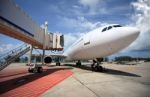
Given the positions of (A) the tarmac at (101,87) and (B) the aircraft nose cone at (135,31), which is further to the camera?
(B) the aircraft nose cone at (135,31)

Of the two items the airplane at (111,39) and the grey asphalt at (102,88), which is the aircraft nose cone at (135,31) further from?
the grey asphalt at (102,88)

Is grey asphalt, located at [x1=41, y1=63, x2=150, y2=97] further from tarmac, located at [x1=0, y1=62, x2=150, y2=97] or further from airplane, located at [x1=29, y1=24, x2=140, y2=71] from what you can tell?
airplane, located at [x1=29, y1=24, x2=140, y2=71]

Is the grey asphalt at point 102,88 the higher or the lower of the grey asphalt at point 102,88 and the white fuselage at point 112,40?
the lower

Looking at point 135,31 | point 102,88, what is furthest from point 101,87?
point 135,31

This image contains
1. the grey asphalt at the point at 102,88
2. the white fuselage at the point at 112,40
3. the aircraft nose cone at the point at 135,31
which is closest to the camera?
the grey asphalt at the point at 102,88

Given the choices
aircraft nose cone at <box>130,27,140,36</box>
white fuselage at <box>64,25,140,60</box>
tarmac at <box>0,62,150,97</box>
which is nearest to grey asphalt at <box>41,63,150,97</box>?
tarmac at <box>0,62,150,97</box>

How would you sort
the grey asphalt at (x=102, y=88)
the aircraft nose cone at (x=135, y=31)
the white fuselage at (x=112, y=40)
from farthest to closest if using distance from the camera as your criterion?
the white fuselage at (x=112, y=40) < the aircraft nose cone at (x=135, y=31) < the grey asphalt at (x=102, y=88)

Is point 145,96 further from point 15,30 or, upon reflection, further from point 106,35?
point 15,30

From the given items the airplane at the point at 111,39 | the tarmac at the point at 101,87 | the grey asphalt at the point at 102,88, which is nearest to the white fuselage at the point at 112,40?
the airplane at the point at 111,39

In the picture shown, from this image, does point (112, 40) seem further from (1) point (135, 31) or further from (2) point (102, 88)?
(2) point (102, 88)

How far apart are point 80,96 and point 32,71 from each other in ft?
36.0

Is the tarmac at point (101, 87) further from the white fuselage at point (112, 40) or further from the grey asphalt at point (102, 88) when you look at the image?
the white fuselage at point (112, 40)

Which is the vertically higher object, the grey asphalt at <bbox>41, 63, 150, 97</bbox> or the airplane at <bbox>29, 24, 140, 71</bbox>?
the airplane at <bbox>29, 24, 140, 71</bbox>

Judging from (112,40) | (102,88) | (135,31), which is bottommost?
(102,88)
